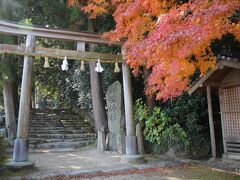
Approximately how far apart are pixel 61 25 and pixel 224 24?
8.22 m

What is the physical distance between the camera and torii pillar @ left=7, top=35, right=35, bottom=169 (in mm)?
8250

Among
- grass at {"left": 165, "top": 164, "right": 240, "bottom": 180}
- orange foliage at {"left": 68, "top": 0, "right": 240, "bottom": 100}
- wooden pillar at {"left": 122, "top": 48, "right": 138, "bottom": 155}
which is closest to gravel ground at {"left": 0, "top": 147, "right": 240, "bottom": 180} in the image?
grass at {"left": 165, "top": 164, "right": 240, "bottom": 180}

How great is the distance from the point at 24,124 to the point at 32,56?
2.05 meters

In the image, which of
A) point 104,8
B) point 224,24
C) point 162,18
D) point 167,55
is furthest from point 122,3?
point 224,24

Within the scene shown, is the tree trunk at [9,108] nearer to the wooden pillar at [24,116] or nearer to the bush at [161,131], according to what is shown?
the wooden pillar at [24,116]

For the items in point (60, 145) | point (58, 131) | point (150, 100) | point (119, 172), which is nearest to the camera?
point (119, 172)

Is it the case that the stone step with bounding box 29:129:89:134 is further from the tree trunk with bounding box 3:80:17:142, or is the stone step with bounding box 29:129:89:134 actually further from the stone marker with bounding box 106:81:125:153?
the stone marker with bounding box 106:81:125:153

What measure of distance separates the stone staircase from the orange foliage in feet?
21.3

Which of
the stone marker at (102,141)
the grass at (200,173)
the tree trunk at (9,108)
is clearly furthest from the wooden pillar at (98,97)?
the grass at (200,173)

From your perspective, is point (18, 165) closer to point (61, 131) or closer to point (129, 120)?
point (129, 120)

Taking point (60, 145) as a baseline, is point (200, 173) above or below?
below

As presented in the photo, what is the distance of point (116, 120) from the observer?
11805 millimetres

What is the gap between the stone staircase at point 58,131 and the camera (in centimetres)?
1398

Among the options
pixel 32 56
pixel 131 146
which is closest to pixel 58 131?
pixel 131 146
